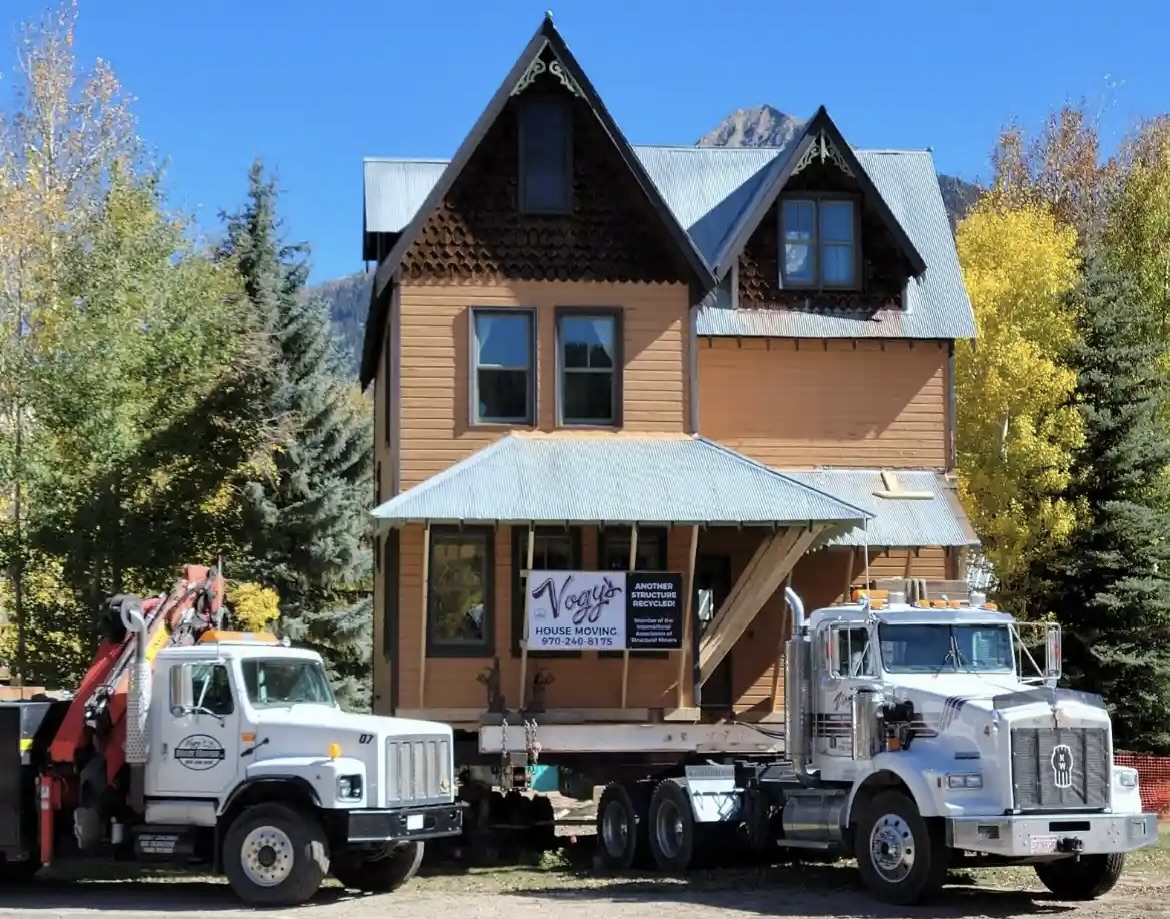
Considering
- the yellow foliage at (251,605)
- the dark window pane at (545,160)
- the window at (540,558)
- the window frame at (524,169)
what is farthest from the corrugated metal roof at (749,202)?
the yellow foliage at (251,605)

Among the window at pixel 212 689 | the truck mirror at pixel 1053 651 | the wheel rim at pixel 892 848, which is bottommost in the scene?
the wheel rim at pixel 892 848

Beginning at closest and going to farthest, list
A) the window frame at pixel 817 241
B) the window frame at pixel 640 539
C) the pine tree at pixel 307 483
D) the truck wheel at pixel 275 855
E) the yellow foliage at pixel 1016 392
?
the truck wheel at pixel 275 855 < the window frame at pixel 640 539 < the window frame at pixel 817 241 < the yellow foliage at pixel 1016 392 < the pine tree at pixel 307 483

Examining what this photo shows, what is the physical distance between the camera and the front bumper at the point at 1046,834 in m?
15.4

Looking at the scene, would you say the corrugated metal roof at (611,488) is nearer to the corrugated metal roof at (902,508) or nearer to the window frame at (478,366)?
the window frame at (478,366)

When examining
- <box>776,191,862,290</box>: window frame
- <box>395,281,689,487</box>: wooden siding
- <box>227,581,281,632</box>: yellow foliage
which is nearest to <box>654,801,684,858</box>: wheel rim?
<box>395,281,689,487</box>: wooden siding

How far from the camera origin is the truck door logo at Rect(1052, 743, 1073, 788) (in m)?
15.8

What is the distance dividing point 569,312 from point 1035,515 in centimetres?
1392

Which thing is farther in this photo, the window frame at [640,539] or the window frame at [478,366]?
the window frame at [478,366]

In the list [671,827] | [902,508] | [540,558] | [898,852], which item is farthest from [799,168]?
[898,852]

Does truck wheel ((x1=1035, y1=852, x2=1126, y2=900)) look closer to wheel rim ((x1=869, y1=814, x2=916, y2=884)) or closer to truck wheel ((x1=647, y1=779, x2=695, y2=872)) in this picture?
wheel rim ((x1=869, y1=814, x2=916, y2=884))

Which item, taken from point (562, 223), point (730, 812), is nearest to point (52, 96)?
point (562, 223)

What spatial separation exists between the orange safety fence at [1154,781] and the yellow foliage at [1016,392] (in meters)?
6.83

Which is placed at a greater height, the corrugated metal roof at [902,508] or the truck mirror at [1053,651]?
the corrugated metal roof at [902,508]

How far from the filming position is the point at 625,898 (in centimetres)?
→ 1723
